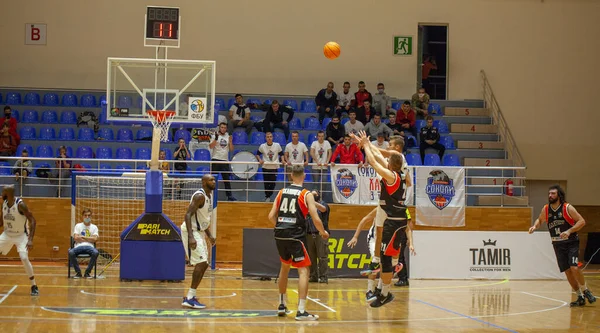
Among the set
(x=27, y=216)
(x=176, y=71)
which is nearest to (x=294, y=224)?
(x=27, y=216)

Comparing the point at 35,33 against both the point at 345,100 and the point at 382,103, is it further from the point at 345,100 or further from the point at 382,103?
the point at 382,103

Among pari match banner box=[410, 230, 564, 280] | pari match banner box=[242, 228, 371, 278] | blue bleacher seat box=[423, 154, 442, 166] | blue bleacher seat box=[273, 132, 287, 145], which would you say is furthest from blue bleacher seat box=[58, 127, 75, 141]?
pari match banner box=[410, 230, 564, 280]

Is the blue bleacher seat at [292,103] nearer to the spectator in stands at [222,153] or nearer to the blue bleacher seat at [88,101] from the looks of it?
the spectator in stands at [222,153]

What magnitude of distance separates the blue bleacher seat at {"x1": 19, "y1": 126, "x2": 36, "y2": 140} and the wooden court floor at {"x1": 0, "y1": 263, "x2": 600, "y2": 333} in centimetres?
645

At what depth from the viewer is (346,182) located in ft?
64.5

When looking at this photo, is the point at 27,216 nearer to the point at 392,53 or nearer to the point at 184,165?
the point at 184,165

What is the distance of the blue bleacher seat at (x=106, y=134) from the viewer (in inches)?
867

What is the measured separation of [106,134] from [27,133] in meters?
2.26

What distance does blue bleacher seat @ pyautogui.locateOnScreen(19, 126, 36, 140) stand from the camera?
2192 cm

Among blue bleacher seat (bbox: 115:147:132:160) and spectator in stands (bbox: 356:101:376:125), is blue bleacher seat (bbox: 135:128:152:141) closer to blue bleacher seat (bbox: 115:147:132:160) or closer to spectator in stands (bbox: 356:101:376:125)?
blue bleacher seat (bbox: 115:147:132:160)

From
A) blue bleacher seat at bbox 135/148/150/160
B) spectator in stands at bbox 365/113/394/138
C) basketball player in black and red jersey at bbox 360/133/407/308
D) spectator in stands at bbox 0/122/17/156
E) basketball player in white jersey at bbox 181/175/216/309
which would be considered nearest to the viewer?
basketball player in black and red jersey at bbox 360/133/407/308

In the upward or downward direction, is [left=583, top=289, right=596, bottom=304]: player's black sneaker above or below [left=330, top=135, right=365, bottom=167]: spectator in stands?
below

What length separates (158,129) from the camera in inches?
630

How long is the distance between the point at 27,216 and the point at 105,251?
18.0ft
